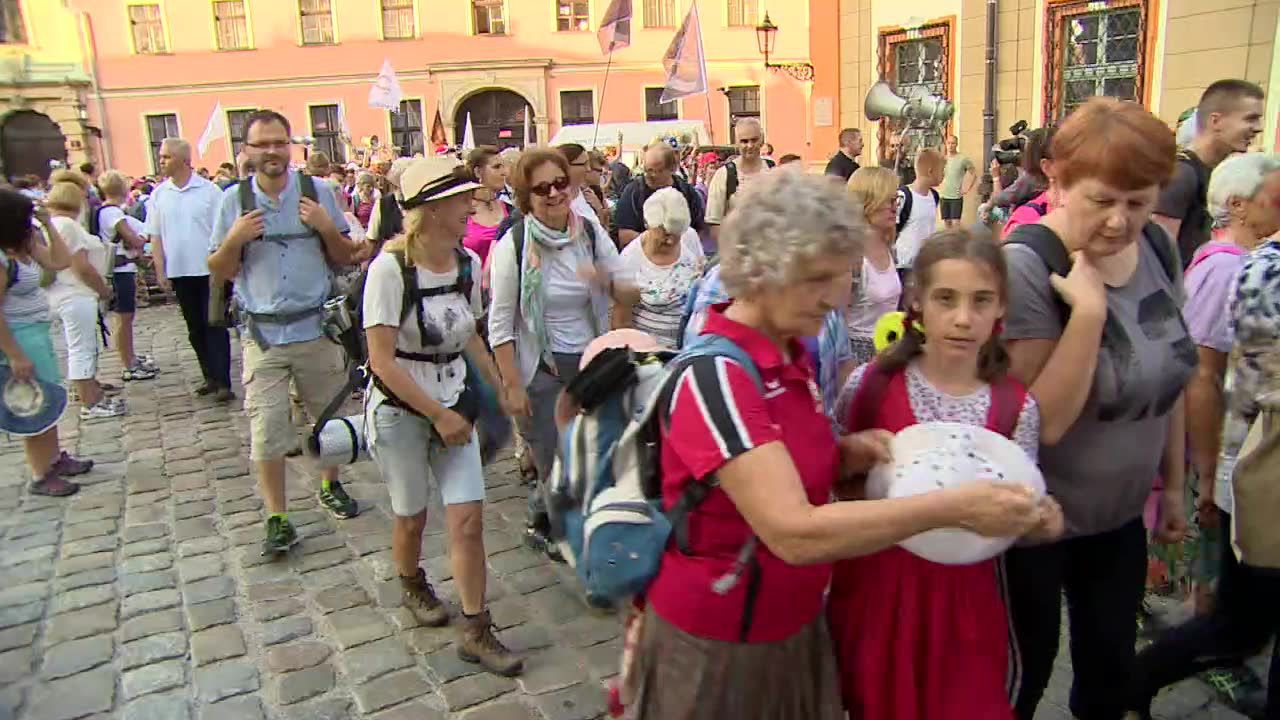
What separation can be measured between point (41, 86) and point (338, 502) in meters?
34.4

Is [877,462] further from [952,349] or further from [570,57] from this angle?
[570,57]

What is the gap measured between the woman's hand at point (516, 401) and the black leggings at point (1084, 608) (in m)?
2.44

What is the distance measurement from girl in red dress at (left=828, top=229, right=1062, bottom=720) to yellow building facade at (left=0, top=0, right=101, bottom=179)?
35.3 meters

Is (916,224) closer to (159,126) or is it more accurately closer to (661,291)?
(661,291)

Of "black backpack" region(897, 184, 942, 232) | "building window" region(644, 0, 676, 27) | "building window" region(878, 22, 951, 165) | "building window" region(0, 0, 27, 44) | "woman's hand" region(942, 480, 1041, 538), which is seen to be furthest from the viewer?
"building window" region(644, 0, 676, 27)

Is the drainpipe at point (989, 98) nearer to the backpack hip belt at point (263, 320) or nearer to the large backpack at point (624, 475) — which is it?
the backpack hip belt at point (263, 320)

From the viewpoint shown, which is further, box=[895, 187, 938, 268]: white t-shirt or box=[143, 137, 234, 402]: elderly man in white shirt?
box=[143, 137, 234, 402]: elderly man in white shirt

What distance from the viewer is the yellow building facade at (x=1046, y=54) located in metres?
10.6

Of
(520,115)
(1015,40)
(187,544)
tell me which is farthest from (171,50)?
(187,544)

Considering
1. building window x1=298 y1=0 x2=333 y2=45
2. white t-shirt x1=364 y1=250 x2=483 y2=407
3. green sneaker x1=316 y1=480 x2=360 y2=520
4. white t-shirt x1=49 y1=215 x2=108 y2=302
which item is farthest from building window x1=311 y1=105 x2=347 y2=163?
white t-shirt x1=364 y1=250 x2=483 y2=407

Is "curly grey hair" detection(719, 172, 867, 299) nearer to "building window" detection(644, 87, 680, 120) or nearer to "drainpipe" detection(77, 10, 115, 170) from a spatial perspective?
"building window" detection(644, 87, 680, 120)

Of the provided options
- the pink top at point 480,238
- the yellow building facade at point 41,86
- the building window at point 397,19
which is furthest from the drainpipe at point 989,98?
the yellow building facade at point 41,86

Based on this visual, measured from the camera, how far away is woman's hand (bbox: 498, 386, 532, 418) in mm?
4234

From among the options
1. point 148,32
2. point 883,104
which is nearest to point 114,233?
point 883,104
